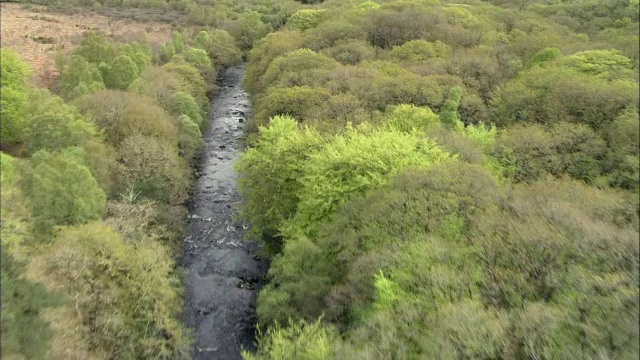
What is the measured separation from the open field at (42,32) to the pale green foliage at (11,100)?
140 centimetres

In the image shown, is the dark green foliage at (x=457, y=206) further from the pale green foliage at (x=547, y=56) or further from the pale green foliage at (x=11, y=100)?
the pale green foliage at (x=11, y=100)

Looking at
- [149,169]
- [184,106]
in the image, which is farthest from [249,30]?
[149,169]

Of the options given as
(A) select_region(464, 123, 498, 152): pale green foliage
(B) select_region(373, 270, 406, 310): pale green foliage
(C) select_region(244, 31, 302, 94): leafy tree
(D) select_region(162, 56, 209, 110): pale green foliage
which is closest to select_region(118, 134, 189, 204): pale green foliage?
(D) select_region(162, 56, 209, 110): pale green foliage

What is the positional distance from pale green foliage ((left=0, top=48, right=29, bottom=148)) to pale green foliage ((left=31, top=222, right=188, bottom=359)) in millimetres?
11413

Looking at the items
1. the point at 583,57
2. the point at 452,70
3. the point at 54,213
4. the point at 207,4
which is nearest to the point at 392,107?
the point at 452,70

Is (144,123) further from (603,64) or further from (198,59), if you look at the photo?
(603,64)

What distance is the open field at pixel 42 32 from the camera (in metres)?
36.8

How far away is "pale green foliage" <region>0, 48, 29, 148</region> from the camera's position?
3481 cm

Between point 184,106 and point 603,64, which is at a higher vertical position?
point 603,64

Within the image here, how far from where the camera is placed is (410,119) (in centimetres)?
4241

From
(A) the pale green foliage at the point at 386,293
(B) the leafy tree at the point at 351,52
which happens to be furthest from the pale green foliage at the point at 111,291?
(B) the leafy tree at the point at 351,52

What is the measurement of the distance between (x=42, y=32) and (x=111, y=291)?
33323mm

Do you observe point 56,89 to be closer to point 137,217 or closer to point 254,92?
point 137,217

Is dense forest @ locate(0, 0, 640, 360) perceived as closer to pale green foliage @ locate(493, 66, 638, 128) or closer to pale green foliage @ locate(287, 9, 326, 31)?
pale green foliage @ locate(493, 66, 638, 128)
